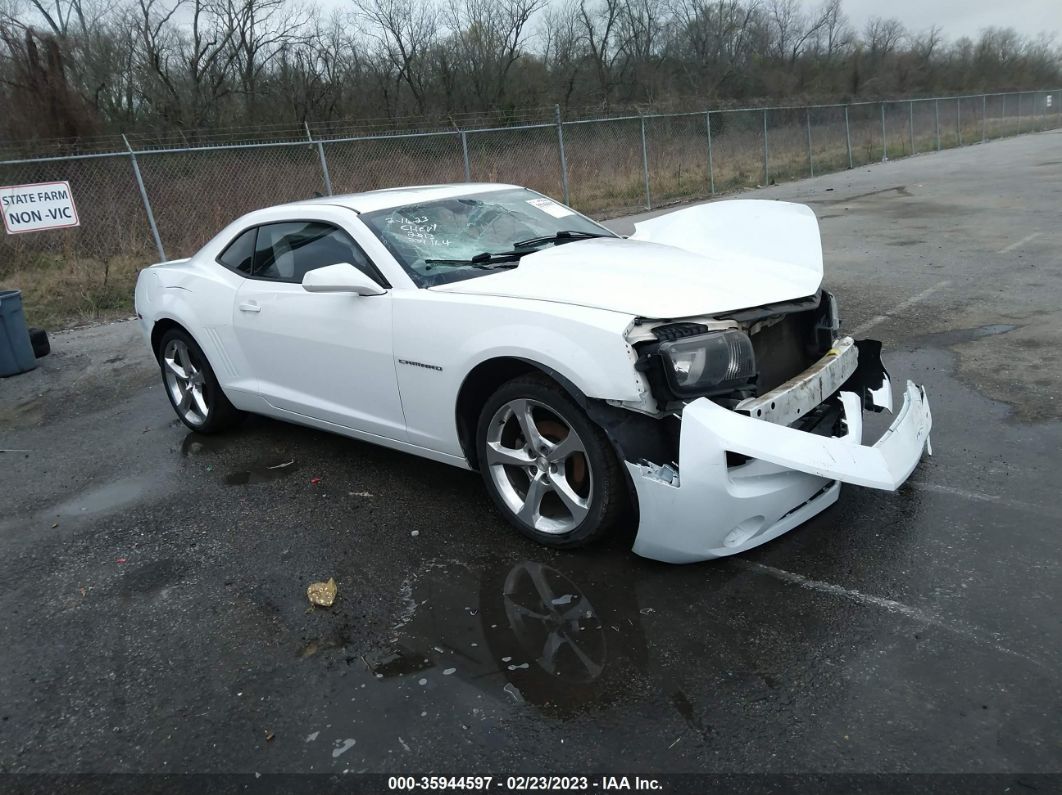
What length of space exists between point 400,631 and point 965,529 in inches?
94.5

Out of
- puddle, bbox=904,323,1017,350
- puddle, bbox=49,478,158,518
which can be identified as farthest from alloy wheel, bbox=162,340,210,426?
puddle, bbox=904,323,1017,350

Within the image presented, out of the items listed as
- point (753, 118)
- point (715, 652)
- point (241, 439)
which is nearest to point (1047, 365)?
point (715, 652)

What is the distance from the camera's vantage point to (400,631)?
3.04 meters

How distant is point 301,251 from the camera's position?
445 cm

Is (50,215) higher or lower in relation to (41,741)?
higher

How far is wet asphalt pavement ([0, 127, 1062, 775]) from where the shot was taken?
2398 mm

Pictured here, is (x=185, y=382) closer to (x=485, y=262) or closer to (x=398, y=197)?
(x=398, y=197)

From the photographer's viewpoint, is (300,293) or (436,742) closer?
(436,742)

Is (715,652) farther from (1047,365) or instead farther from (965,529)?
(1047,365)

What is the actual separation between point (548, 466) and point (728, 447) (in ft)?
2.70

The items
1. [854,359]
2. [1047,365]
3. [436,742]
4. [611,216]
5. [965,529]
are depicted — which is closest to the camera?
[436,742]

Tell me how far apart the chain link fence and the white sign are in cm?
39

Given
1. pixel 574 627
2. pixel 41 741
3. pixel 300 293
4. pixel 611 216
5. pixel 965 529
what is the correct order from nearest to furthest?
pixel 41 741 → pixel 574 627 → pixel 965 529 → pixel 300 293 → pixel 611 216

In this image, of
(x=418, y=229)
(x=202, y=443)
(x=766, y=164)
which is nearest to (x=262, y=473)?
(x=202, y=443)
